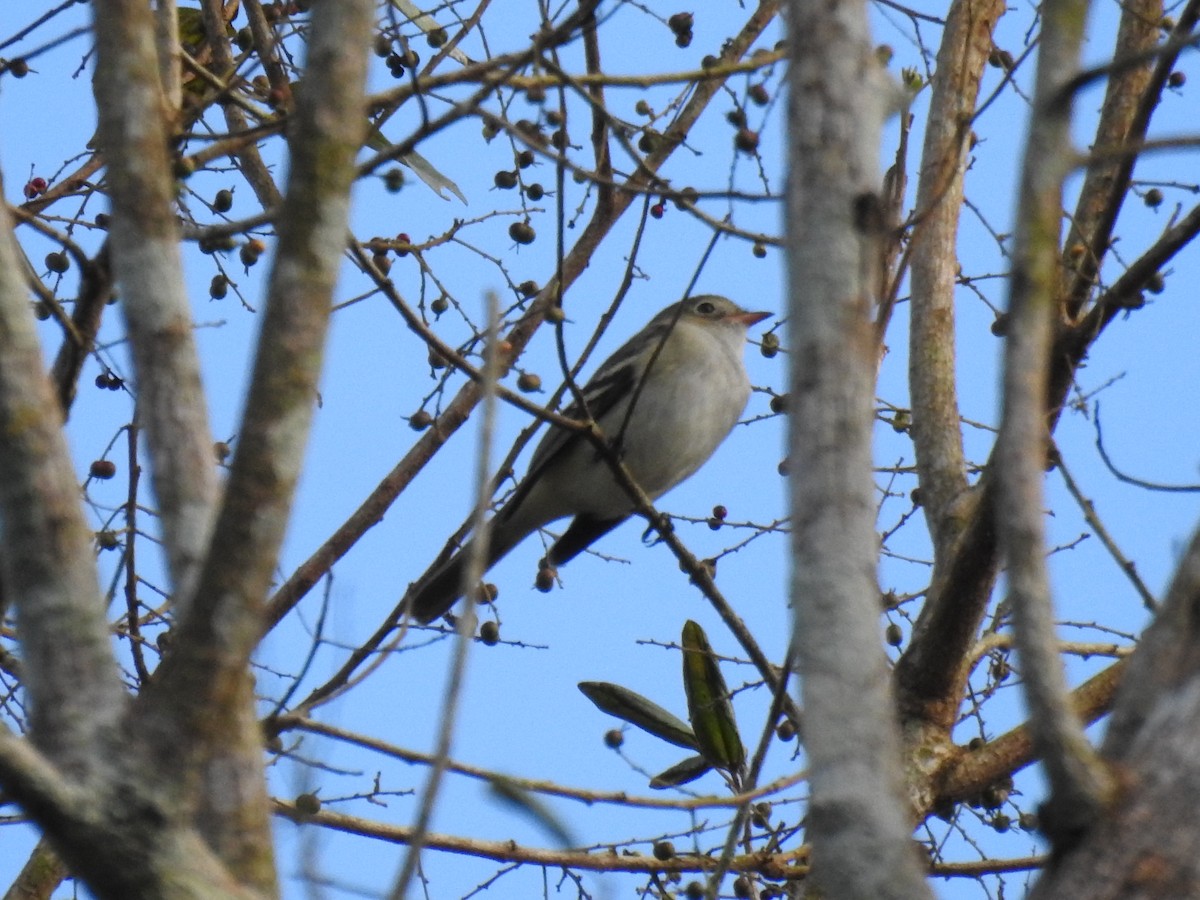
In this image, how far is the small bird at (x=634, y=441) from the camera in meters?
7.84

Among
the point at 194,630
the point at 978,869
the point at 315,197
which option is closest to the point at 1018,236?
the point at 315,197

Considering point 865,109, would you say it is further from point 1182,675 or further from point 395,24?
point 395,24

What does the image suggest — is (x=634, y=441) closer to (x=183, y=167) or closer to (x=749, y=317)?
(x=749, y=317)

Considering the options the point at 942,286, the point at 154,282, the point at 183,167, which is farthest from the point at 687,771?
the point at 154,282

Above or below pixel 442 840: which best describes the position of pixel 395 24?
above

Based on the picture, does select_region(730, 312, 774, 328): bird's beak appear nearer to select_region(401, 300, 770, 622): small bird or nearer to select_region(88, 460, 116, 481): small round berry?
select_region(401, 300, 770, 622): small bird

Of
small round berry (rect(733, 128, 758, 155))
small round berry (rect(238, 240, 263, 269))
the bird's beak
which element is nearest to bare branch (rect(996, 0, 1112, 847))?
small round berry (rect(733, 128, 758, 155))

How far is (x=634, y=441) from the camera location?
316 inches

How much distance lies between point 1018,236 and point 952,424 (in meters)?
3.96

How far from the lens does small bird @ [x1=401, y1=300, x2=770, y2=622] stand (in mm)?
7840

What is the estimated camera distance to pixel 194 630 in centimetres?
229

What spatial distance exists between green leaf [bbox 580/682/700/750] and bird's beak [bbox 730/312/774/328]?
3.43 metres

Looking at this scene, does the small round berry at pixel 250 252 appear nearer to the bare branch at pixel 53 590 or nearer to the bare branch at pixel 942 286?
the bare branch at pixel 942 286

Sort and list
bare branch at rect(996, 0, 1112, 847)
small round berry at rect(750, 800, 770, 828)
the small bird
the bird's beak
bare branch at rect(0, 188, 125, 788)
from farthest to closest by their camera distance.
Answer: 1. the bird's beak
2. the small bird
3. small round berry at rect(750, 800, 770, 828)
4. bare branch at rect(0, 188, 125, 788)
5. bare branch at rect(996, 0, 1112, 847)
